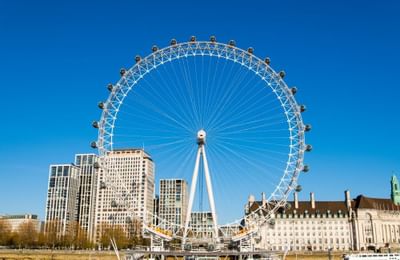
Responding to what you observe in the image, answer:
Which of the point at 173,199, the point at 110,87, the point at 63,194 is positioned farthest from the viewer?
the point at 173,199

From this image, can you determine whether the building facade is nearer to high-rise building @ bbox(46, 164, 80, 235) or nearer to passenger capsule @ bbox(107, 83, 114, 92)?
passenger capsule @ bbox(107, 83, 114, 92)

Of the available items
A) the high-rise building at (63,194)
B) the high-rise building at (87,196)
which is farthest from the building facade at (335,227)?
the high-rise building at (63,194)

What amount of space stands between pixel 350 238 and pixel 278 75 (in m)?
77.5

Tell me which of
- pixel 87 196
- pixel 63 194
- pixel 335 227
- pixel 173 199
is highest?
pixel 63 194

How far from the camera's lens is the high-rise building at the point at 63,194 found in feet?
560

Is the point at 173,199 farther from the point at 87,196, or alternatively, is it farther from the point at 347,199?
the point at 347,199

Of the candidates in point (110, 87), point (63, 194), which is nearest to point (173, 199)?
point (63, 194)

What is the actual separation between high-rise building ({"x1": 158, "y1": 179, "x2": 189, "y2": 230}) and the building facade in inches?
2430

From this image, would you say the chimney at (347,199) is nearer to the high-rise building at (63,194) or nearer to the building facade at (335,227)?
the building facade at (335,227)

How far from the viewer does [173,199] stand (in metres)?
178

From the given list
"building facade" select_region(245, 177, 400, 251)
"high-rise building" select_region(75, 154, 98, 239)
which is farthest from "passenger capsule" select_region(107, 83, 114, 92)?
"high-rise building" select_region(75, 154, 98, 239)

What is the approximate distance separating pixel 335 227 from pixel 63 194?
10541cm

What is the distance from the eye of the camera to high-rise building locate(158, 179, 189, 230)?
172 metres

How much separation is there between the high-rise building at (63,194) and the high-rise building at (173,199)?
34252 mm
